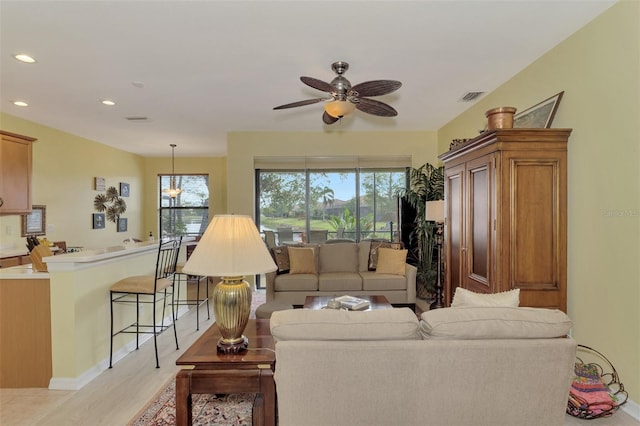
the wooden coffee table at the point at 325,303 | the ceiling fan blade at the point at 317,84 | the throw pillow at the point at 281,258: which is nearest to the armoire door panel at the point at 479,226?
the wooden coffee table at the point at 325,303

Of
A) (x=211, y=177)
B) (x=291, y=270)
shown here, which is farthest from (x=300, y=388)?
(x=211, y=177)

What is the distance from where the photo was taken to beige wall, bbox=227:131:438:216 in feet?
19.3

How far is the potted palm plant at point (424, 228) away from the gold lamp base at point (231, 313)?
3891mm

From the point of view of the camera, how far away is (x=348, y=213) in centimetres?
627

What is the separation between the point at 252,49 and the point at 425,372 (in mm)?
2730

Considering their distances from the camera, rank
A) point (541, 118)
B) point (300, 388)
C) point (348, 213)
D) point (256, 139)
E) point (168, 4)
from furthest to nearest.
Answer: point (348, 213) < point (256, 139) < point (541, 118) < point (168, 4) < point (300, 388)

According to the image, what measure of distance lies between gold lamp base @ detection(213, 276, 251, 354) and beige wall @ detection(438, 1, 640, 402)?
2.45m

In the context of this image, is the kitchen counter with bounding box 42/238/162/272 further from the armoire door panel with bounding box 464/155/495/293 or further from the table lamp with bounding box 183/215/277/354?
the armoire door panel with bounding box 464/155/495/293

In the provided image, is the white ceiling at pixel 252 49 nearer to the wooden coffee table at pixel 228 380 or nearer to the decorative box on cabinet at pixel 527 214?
the decorative box on cabinet at pixel 527 214

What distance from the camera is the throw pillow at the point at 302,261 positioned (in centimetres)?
468

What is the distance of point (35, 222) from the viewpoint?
5.11 m

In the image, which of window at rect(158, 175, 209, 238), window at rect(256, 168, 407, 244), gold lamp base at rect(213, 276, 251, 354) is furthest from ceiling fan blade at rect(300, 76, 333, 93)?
window at rect(158, 175, 209, 238)

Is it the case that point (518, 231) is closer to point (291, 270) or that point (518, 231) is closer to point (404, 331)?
point (404, 331)

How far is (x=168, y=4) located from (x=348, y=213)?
178 inches
